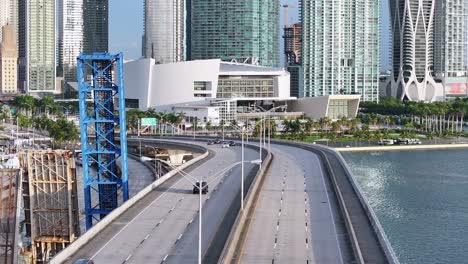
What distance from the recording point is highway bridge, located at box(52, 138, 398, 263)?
1211 inches

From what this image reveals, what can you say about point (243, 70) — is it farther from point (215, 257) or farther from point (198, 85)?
point (215, 257)

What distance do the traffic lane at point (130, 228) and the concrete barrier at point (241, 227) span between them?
3848 millimetres

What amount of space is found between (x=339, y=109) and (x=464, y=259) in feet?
374

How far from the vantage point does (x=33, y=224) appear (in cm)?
4662

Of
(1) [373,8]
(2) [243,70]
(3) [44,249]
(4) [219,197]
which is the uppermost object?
(1) [373,8]

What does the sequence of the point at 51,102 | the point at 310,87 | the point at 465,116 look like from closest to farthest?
the point at 465,116
the point at 51,102
the point at 310,87

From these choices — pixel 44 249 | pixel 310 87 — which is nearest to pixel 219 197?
pixel 44 249

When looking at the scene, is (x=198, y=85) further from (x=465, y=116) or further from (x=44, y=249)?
(x=44, y=249)

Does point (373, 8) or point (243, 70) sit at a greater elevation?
point (373, 8)

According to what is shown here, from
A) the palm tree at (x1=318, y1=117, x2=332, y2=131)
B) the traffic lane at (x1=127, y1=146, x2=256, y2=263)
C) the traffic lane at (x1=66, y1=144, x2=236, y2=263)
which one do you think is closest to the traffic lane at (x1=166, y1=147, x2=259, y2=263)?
the traffic lane at (x1=127, y1=146, x2=256, y2=263)

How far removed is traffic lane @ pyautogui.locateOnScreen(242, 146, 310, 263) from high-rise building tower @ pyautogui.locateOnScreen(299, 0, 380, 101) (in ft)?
454

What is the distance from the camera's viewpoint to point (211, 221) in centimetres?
3809

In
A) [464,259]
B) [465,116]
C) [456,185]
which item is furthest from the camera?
[465,116]

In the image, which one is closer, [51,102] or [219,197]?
[219,197]
